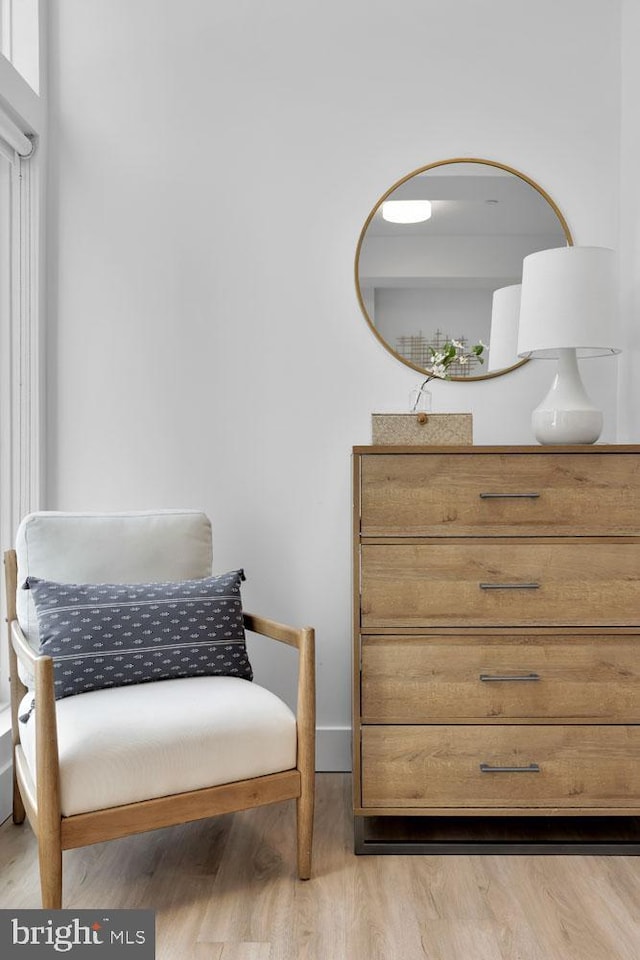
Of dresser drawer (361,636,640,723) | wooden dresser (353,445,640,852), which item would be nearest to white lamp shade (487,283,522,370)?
wooden dresser (353,445,640,852)

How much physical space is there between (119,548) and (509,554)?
1.08 meters

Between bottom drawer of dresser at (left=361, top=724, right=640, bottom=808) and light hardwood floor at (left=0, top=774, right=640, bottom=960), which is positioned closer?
light hardwood floor at (left=0, top=774, right=640, bottom=960)

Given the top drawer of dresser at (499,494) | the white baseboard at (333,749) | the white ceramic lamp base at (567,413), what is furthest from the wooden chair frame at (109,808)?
the white ceramic lamp base at (567,413)

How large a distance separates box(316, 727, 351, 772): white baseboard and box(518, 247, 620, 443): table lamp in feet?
3.97

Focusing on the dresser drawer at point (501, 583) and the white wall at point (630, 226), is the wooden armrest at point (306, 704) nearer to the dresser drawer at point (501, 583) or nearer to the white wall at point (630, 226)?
the dresser drawer at point (501, 583)

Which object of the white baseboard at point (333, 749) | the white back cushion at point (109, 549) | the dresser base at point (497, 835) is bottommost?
the dresser base at point (497, 835)

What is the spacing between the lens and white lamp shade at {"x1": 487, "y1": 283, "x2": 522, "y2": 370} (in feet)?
8.50

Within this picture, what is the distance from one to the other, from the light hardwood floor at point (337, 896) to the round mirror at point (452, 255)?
151 cm

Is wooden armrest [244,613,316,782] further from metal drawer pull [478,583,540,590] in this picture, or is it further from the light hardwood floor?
metal drawer pull [478,583,540,590]

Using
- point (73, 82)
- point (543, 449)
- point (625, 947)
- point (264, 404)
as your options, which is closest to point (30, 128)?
point (73, 82)

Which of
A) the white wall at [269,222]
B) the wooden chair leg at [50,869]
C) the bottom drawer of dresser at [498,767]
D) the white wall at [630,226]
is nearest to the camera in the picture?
the wooden chair leg at [50,869]

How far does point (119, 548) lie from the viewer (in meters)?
2.22

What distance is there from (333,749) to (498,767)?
29.5 inches

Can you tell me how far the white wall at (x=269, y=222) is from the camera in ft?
8.71
